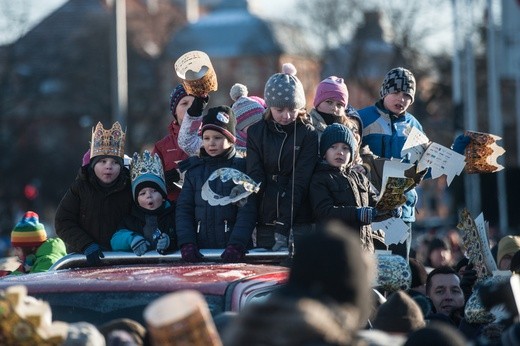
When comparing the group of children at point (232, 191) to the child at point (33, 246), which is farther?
the child at point (33, 246)

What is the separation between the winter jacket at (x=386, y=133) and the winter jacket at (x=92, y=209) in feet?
5.43

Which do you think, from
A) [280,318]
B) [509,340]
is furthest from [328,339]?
[509,340]

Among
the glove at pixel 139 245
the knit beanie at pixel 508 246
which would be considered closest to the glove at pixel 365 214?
the glove at pixel 139 245

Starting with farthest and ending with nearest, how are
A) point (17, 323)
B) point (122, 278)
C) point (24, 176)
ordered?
point (24, 176) → point (122, 278) → point (17, 323)

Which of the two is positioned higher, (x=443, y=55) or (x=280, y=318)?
(x=443, y=55)

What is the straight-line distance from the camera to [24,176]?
60.0m

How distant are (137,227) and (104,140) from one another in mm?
683

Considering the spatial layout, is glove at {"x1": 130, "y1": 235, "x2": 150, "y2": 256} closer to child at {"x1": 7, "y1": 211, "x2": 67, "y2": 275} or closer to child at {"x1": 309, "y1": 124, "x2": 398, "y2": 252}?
child at {"x1": 309, "y1": 124, "x2": 398, "y2": 252}

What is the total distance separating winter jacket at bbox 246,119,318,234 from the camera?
913 cm

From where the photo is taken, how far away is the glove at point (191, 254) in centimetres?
863

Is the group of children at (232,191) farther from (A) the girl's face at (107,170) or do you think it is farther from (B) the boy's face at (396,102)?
(B) the boy's face at (396,102)

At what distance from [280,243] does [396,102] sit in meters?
2.02

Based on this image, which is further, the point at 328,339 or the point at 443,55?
the point at 443,55

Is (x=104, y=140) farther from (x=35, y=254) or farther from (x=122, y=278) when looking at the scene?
(x=122, y=278)
